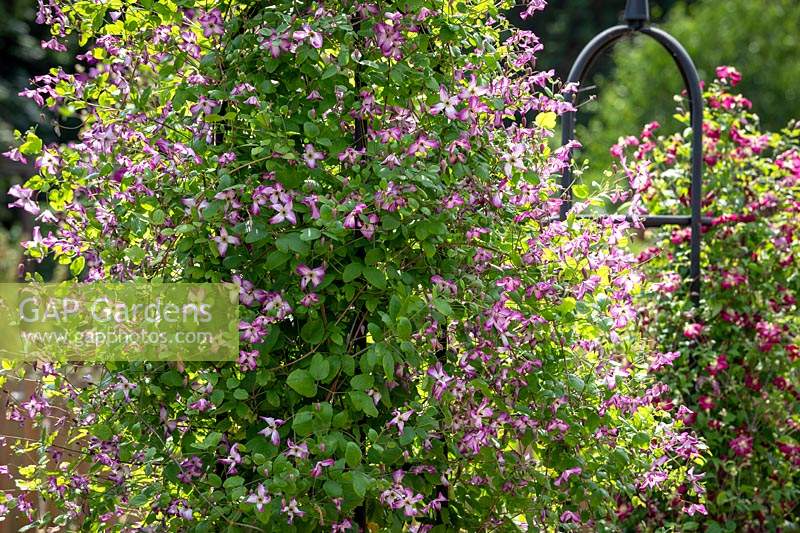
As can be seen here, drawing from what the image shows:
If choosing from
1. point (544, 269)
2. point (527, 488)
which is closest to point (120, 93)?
point (544, 269)

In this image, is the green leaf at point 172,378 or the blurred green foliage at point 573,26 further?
the blurred green foliage at point 573,26

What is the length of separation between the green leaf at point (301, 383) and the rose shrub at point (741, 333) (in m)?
1.97

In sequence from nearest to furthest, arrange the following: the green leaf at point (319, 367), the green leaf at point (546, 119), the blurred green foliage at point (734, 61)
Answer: the green leaf at point (319, 367), the green leaf at point (546, 119), the blurred green foliage at point (734, 61)

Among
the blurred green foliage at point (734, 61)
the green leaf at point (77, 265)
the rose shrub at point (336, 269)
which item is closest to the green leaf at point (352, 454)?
the rose shrub at point (336, 269)

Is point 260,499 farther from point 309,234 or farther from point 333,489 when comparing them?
point 309,234

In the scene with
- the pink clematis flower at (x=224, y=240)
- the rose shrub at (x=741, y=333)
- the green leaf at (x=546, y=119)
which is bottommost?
the rose shrub at (x=741, y=333)

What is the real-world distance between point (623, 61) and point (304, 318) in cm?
1332

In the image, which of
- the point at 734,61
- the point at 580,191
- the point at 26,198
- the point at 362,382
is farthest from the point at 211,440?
the point at 734,61

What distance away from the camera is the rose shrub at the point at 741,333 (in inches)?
144

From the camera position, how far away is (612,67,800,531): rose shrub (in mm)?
3650

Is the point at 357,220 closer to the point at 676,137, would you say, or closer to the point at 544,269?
the point at 544,269

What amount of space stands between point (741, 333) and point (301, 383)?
7.38 ft

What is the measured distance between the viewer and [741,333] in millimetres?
3723

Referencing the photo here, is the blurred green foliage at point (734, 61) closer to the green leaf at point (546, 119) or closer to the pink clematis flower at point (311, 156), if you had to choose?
the green leaf at point (546, 119)
